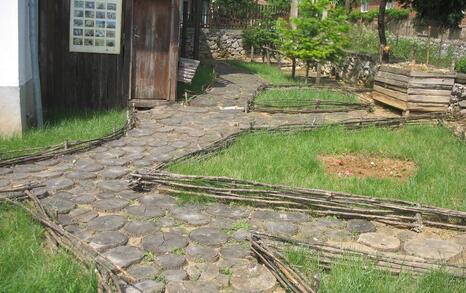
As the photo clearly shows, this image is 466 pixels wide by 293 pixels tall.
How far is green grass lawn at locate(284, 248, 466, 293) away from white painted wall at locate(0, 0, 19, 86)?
5.30m

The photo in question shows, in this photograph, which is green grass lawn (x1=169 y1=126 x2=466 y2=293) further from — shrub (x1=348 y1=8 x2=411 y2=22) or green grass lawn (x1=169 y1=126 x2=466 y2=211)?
shrub (x1=348 y1=8 x2=411 y2=22)

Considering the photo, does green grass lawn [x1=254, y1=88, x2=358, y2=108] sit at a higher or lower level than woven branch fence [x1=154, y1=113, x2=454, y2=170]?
higher

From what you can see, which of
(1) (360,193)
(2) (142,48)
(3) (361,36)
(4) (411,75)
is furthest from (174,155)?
(3) (361,36)

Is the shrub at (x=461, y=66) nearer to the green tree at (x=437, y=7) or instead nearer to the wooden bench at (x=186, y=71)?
the green tree at (x=437, y=7)

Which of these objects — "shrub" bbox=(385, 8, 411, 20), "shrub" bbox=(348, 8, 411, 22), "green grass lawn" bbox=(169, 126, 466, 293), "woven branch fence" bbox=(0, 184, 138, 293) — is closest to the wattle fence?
"shrub" bbox=(348, 8, 411, 22)

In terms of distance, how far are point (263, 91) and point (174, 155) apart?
5.78 m

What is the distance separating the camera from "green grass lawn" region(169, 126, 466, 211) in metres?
6.16

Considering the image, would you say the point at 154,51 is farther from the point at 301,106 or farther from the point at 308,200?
the point at 308,200

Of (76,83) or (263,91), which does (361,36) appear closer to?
(263,91)

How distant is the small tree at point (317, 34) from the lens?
545 inches

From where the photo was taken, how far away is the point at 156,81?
424 inches

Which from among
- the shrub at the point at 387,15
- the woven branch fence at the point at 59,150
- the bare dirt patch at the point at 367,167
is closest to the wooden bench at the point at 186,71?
the woven branch fence at the point at 59,150

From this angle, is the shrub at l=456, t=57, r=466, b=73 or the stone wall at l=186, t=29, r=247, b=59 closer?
the shrub at l=456, t=57, r=466, b=73

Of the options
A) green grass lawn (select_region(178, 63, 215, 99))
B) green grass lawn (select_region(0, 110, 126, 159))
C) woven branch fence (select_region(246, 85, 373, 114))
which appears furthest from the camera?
green grass lawn (select_region(178, 63, 215, 99))
